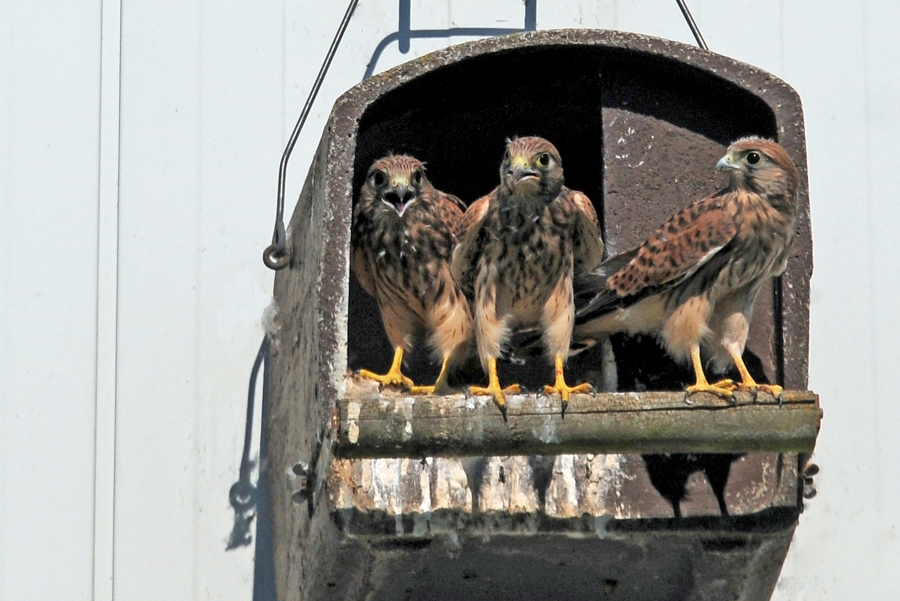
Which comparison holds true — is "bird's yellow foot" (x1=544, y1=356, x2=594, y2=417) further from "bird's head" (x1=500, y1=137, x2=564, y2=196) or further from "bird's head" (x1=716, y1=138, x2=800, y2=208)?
"bird's head" (x1=716, y1=138, x2=800, y2=208)

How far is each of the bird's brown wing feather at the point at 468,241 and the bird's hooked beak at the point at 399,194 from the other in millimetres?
155

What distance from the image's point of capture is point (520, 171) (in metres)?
4.11

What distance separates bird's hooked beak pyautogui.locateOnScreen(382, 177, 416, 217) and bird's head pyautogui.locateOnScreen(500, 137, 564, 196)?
272 millimetres

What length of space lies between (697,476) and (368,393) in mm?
902

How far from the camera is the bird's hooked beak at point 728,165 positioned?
13.5 ft

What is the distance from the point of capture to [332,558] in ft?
12.5

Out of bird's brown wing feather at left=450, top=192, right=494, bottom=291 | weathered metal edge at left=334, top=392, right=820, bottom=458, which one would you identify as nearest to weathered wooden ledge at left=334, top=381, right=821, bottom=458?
weathered metal edge at left=334, top=392, right=820, bottom=458

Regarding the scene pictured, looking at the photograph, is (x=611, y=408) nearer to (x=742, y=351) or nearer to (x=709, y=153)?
(x=742, y=351)

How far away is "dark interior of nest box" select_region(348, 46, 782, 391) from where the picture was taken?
4.34 m

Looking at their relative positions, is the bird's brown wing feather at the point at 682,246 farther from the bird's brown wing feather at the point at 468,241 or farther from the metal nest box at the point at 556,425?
the bird's brown wing feather at the point at 468,241

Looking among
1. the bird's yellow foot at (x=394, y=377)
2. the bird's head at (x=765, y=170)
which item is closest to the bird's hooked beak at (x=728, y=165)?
the bird's head at (x=765, y=170)

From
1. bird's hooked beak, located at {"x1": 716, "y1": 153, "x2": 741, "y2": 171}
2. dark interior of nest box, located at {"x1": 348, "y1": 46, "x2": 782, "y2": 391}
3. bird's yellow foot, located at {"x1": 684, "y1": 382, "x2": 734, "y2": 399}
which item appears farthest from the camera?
dark interior of nest box, located at {"x1": 348, "y1": 46, "x2": 782, "y2": 391}

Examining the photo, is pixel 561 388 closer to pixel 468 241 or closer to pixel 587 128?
pixel 468 241

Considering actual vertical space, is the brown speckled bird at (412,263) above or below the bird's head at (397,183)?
below
